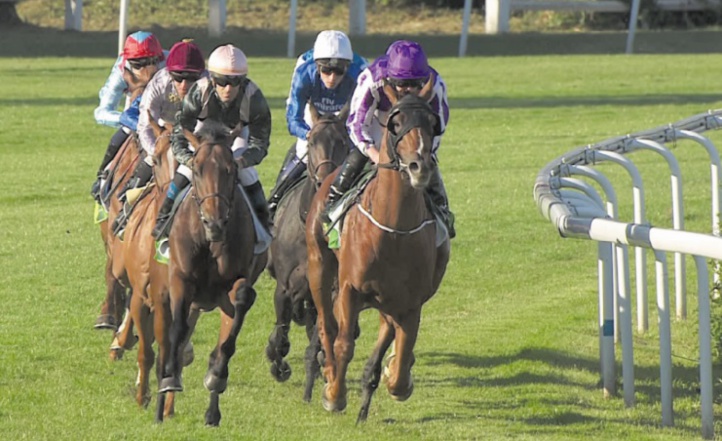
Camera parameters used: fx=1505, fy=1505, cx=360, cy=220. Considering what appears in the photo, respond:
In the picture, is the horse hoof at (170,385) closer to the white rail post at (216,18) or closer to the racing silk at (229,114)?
the racing silk at (229,114)

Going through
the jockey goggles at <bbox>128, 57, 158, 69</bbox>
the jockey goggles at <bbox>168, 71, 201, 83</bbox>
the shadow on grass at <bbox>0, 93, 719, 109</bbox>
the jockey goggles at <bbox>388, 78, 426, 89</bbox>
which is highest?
the jockey goggles at <bbox>128, 57, 158, 69</bbox>

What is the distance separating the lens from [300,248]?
9812 millimetres

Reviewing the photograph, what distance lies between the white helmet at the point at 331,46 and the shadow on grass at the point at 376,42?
25826mm

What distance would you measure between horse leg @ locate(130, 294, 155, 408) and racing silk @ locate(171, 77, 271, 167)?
42.2 inches

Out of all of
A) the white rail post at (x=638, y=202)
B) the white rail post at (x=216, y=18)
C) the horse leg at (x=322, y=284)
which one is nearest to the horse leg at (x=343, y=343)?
the horse leg at (x=322, y=284)

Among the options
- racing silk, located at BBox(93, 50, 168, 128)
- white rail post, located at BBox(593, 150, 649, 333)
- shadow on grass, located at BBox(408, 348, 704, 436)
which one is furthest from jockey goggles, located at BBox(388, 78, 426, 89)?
racing silk, located at BBox(93, 50, 168, 128)

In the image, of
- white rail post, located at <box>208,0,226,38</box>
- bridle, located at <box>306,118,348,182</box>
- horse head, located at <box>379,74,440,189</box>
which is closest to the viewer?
horse head, located at <box>379,74,440,189</box>

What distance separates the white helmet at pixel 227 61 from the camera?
27.1ft

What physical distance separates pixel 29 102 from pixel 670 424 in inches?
834

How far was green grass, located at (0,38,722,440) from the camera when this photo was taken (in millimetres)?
8156

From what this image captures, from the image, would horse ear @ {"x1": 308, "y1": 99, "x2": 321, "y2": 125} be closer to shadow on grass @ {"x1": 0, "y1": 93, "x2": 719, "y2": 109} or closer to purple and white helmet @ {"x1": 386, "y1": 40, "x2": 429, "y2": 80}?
purple and white helmet @ {"x1": 386, "y1": 40, "x2": 429, "y2": 80}

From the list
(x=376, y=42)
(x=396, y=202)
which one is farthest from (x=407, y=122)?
(x=376, y=42)

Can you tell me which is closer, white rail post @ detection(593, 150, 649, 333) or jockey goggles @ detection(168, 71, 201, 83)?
jockey goggles @ detection(168, 71, 201, 83)

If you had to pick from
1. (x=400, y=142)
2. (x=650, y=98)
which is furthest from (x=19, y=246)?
(x=650, y=98)
